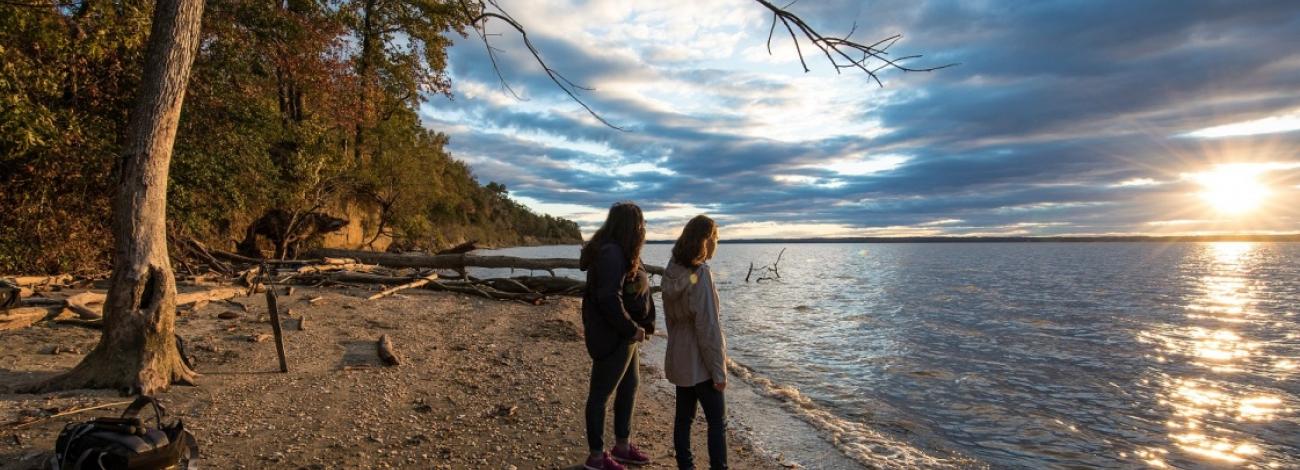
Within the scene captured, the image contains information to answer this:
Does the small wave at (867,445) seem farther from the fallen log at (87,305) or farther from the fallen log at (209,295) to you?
the fallen log at (87,305)

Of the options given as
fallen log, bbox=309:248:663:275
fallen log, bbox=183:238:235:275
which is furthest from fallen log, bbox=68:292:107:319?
fallen log, bbox=309:248:663:275

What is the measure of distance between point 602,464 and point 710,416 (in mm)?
1088

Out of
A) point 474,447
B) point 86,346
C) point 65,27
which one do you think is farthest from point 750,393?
point 65,27

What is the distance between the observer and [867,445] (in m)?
6.88

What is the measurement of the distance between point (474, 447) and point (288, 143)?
811 inches

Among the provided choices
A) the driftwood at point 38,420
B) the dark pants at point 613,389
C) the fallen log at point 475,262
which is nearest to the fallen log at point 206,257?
the fallen log at point 475,262

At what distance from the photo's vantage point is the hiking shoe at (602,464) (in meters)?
4.76

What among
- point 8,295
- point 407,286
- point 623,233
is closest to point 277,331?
point 8,295

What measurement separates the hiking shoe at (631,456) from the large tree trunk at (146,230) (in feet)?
14.6

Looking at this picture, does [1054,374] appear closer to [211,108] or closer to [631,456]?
[631,456]

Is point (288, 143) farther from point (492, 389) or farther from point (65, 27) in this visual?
point (492, 389)

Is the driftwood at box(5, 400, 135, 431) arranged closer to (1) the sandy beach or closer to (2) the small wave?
(1) the sandy beach

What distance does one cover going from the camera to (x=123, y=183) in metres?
5.26

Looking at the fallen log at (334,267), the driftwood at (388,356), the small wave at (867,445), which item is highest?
the fallen log at (334,267)
